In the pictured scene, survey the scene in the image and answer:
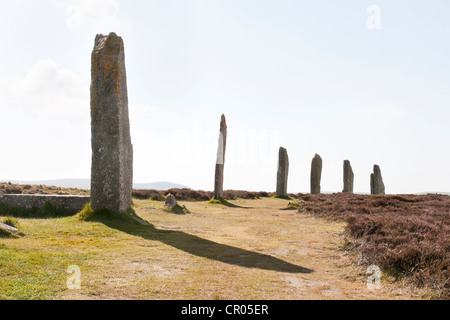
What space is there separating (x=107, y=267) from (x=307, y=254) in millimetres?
4329

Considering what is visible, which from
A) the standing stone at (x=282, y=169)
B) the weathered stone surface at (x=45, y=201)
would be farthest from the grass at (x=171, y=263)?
the standing stone at (x=282, y=169)

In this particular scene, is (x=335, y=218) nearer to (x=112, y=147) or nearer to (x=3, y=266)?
(x=112, y=147)

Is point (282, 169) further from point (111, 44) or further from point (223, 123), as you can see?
point (111, 44)

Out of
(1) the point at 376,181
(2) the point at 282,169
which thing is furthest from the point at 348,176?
(2) the point at 282,169

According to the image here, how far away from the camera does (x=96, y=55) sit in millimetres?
12008

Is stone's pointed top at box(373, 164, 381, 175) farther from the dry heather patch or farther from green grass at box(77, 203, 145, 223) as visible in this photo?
green grass at box(77, 203, 145, 223)

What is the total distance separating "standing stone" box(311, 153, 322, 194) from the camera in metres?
32.8

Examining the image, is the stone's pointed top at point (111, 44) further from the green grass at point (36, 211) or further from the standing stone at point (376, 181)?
the standing stone at point (376, 181)

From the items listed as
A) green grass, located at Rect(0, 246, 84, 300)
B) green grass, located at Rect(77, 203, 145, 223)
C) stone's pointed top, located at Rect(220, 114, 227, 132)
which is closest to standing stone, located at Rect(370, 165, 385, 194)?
stone's pointed top, located at Rect(220, 114, 227, 132)

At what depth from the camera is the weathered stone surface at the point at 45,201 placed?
13242 millimetres

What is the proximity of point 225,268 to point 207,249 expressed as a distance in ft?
5.90

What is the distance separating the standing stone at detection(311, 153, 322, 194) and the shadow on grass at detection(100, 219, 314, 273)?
2372cm

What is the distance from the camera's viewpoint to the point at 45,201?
13.3 metres
